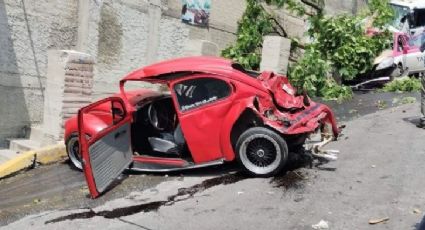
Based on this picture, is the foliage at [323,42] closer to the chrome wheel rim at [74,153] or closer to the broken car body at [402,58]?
the broken car body at [402,58]

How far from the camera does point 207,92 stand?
7.78 metres

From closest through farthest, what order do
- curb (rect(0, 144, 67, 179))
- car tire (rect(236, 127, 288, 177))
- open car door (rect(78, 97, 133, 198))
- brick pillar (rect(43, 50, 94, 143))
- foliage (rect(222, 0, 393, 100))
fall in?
1. open car door (rect(78, 97, 133, 198))
2. car tire (rect(236, 127, 288, 177))
3. curb (rect(0, 144, 67, 179))
4. brick pillar (rect(43, 50, 94, 143))
5. foliage (rect(222, 0, 393, 100))

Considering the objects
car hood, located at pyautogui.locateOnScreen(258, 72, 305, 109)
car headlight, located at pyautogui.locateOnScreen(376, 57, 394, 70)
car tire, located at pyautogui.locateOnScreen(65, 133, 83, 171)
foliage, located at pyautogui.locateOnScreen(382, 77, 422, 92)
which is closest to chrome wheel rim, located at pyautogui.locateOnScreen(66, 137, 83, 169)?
car tire, located at pyautogui.locateOnScreen(65, 133, 83, 171)

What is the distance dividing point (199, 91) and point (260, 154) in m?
1.22

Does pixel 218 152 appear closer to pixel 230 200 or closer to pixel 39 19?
pixel 230 200

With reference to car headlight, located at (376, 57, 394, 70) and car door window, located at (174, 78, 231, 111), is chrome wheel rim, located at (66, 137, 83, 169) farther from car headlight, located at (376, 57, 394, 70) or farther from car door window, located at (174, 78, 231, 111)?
car headlight, located at (376, 57, 394, 70)

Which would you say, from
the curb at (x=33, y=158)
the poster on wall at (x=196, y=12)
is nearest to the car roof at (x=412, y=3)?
the poster on wall at (x=196, y=12)

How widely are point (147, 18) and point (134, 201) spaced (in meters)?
6.87

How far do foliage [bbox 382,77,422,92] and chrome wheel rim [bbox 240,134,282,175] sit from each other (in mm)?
9463

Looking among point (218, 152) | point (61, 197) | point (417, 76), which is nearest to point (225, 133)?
point (218, 152)

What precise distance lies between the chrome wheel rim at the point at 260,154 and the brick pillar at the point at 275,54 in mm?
6728

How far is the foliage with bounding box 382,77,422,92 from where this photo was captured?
15719 millimetres

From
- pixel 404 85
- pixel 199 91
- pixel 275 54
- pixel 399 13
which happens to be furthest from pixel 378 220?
pixel 399 13

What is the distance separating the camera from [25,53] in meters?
10.5
